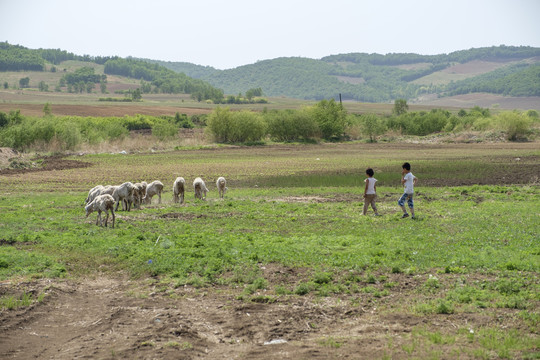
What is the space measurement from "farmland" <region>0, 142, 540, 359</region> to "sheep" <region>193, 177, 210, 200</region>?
8.13 ft

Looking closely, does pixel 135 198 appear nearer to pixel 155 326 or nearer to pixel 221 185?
pixel 221 185

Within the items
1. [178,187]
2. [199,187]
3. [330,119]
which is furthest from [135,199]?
[330,119]

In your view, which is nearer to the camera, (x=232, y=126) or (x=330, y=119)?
(x=232, y=126)

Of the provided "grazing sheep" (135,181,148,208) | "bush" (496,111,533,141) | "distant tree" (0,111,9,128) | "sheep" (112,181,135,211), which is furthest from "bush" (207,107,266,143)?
"sheep" (112,181,135,211)

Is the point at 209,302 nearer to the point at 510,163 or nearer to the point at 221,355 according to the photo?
the point at 221,355

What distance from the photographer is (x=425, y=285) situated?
1151cm

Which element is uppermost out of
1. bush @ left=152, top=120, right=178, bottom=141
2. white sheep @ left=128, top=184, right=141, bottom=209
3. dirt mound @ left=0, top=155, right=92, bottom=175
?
bush @ left=152, top=120, right=178, bottom=141

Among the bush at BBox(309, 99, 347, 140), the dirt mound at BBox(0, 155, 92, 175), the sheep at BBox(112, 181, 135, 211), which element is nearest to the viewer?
the sheep at BBox(112, 181, 135, 211)

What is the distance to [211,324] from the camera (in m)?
9.84

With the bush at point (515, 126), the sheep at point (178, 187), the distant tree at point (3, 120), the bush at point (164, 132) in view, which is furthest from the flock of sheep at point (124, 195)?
the bush at point (515, 126)

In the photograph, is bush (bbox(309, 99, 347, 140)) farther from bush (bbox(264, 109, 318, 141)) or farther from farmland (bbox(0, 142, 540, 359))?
farmland (bbox(0, 142, 540, 359))

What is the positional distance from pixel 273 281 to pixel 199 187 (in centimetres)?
1576

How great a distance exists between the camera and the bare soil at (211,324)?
860 cm

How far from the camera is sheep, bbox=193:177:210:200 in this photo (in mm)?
27125
